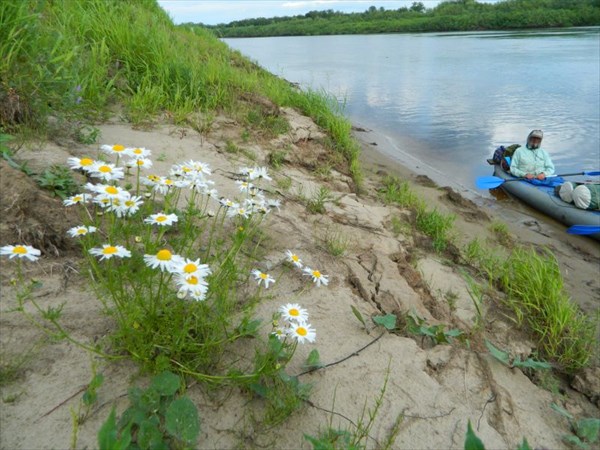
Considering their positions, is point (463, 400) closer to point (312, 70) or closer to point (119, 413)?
point (119, 413)

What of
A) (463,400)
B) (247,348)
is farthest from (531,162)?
(247,348)

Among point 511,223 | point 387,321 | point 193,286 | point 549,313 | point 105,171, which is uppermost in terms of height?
point 105,171

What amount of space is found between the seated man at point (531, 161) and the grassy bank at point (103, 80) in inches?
131

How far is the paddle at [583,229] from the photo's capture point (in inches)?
226

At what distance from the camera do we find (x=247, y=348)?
190 centimetres

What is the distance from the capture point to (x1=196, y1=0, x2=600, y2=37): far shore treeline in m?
41.8

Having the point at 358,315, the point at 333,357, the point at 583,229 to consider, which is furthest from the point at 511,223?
the point at 333,357

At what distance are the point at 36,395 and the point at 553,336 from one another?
286 cm

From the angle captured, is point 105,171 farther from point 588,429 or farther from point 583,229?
point 583,229

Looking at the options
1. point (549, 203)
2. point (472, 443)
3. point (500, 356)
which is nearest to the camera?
point (472, 443)

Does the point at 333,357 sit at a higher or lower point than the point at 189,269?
lower

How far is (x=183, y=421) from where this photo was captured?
141cm

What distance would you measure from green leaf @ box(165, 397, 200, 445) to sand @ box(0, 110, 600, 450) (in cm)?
15

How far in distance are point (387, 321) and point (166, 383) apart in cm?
122
